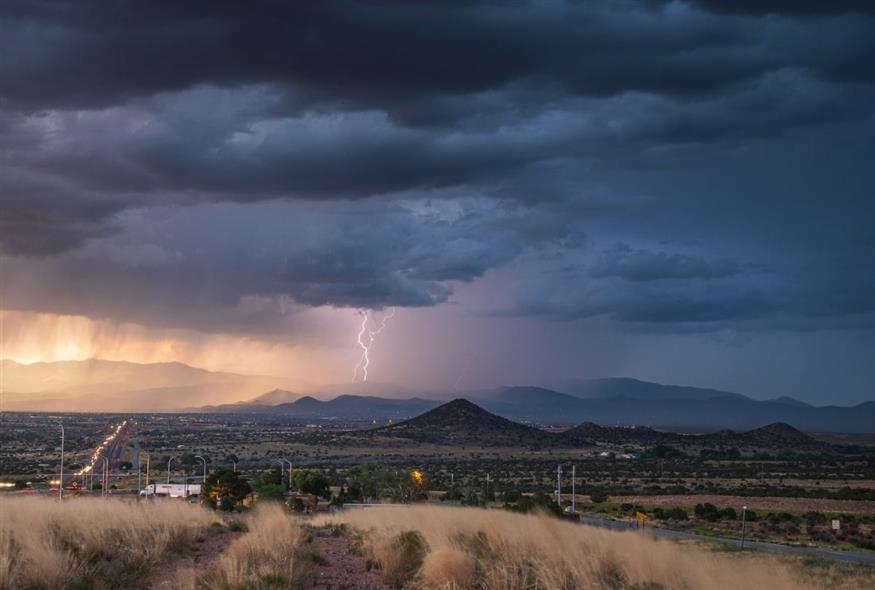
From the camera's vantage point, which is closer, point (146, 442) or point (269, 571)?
point (269, 571)

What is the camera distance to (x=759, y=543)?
150 feet

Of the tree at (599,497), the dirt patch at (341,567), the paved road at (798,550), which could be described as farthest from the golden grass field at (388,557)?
the tree at (599,497)

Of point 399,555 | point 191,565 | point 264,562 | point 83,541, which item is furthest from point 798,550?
point 83,541

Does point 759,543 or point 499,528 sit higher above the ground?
point 499,528

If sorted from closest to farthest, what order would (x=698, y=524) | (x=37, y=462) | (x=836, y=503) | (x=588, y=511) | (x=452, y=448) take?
(x=698, y=524), (x=588, y=511), (x=836, y=503), (x=37, y=462), (x=452, y=448)

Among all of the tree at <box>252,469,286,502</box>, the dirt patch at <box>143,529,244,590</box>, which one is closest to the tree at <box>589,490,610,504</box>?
the tree at <box>252,469,286,502</box>

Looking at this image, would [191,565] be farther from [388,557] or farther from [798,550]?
[798,550]

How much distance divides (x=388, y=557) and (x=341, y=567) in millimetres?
1423

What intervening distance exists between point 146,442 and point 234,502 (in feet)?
435

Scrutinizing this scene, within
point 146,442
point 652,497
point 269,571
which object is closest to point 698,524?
point 652,497

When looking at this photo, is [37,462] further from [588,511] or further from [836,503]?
[836,503]

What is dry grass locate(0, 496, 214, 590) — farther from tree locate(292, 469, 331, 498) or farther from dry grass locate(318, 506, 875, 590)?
tree locate(292, 469, 331, 498)

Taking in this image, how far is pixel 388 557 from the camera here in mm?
20359

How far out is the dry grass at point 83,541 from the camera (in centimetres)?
1631
